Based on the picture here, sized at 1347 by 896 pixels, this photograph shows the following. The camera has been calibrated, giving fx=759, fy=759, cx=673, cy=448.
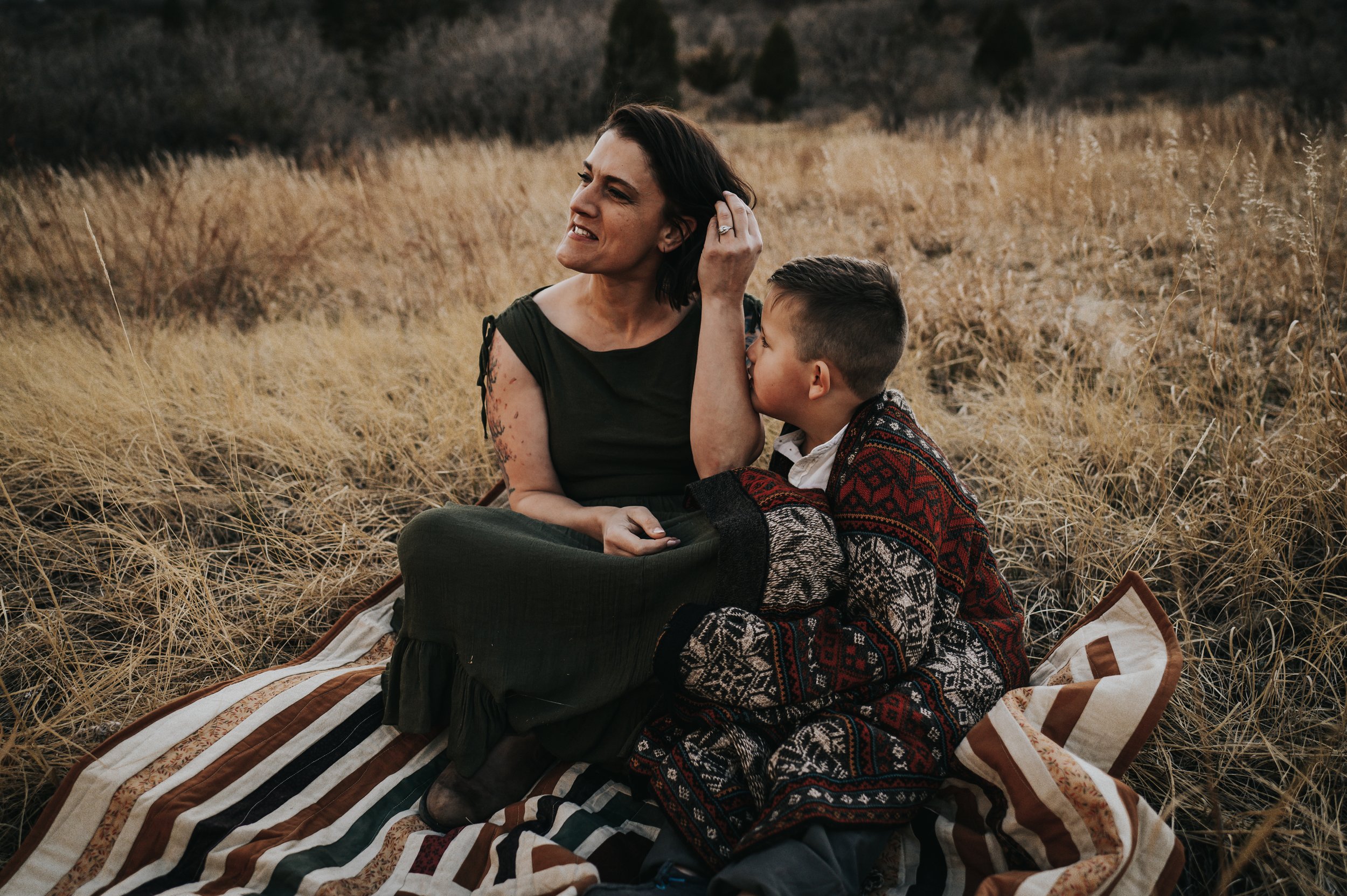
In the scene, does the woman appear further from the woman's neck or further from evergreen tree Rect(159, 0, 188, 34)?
evergreen tree Rect(159, 0, 188, 34)

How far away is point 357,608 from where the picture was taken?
237 centimetres

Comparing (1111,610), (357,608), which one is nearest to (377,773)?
(357,608)

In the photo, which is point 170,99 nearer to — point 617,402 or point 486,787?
point 617,402

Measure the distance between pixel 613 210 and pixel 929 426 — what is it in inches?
70.7

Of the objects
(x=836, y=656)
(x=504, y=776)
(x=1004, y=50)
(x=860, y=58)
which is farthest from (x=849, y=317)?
(x=1004, y=50)

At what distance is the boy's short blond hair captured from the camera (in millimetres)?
1755

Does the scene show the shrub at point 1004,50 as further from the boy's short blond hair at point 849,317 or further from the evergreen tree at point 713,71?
the boy's short blond hair at point 849,317

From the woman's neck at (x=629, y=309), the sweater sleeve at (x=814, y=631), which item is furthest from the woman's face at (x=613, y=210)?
the sweater sleeve at (x=814, y=631)

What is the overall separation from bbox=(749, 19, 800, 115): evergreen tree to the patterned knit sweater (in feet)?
63.0

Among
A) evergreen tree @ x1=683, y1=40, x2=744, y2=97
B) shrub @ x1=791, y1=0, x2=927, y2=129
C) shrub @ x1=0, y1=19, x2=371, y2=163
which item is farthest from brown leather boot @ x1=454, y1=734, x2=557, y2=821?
evergreen tree @ x1=683, y1=40, x2=744, y2=97

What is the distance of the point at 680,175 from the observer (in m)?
2.04

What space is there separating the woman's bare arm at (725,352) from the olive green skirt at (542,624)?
292 mm

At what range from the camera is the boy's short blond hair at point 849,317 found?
1.75 meters

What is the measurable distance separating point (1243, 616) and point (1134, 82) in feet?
74.6
